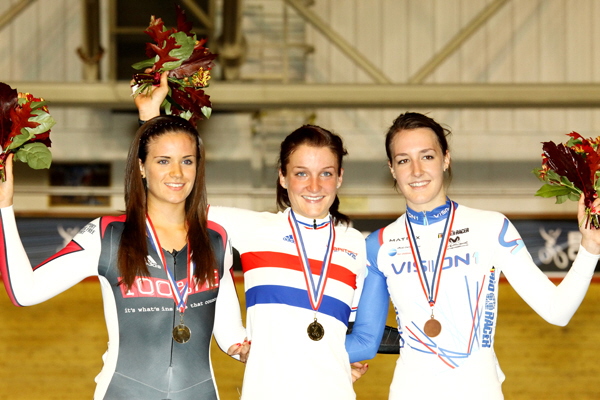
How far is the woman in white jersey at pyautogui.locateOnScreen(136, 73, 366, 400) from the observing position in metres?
2.18

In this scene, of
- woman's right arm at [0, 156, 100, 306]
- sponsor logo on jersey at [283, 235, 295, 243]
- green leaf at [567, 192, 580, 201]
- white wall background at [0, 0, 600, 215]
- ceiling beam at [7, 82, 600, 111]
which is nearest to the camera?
woman's right arm at [0, 156, 100, 306]

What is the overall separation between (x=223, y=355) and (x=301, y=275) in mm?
3249

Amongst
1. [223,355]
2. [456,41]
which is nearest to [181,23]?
[223,355]

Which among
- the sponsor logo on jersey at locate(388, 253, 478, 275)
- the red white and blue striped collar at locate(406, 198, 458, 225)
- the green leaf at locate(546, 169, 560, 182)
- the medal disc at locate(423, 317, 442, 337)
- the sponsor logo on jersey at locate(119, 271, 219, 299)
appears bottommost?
the medal disc at locate(423, 317, 442, 337)

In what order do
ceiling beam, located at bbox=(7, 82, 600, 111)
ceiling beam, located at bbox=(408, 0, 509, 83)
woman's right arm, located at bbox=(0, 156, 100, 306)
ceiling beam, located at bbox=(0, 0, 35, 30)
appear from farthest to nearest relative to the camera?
1. ceiling beam, located at bbox=(0, 0, 35, 30)
2. ceiling beam, located at bbox=(408, 0, 509, 83)
3. ceiling beam, located at bbox=(7, 82, 600, 111)
4. woman's right arm, located at bbox=(0, 156, 100, 306)

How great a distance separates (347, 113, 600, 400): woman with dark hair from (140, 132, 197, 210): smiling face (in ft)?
2.28

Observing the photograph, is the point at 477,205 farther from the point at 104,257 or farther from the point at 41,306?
the point at 104,257

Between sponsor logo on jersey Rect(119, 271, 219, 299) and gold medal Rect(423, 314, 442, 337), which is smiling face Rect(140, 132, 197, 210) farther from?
gold medal Rect(423, 314, 442, 337)

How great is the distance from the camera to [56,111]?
9.27m

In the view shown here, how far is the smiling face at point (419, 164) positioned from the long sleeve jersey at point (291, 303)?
26 centimetres

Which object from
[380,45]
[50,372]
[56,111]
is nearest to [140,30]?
[56,111]

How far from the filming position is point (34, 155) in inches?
84.4

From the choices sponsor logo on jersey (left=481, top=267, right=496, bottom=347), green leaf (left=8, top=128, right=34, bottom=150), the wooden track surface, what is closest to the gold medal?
sponsor logo on jersey (left=481, top=267, right=496, bottom=347)

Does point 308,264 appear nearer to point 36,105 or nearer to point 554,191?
point 554,191
